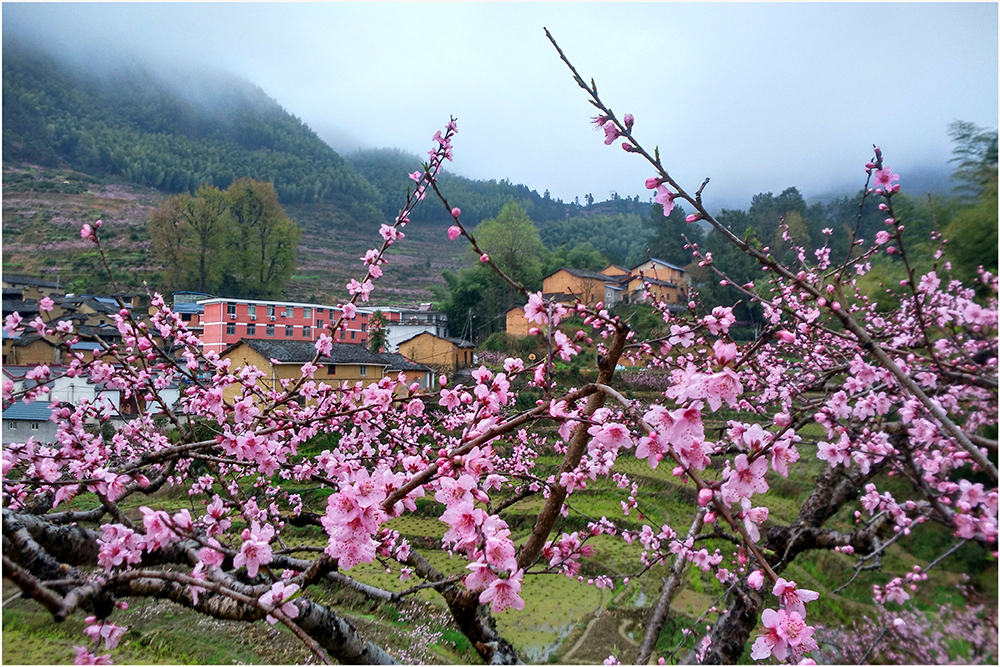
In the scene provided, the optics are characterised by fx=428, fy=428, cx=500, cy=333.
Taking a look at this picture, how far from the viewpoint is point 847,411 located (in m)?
2.44

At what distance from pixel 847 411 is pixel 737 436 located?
189 centimetres

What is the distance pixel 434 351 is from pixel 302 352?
604 cm

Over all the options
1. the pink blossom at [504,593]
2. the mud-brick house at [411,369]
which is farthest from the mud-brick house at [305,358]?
the pink blossom at [504,593]

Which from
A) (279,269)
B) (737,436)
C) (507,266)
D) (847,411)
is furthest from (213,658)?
(507,266)

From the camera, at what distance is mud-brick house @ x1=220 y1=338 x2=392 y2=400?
11.2 metres

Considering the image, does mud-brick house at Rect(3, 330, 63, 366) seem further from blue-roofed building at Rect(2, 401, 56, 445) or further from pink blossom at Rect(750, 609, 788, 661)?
pink blossom at Rect(750, 609, 788, 661)

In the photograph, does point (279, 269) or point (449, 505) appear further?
point (279, 269)

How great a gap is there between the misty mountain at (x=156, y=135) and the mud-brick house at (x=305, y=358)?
2899 cm

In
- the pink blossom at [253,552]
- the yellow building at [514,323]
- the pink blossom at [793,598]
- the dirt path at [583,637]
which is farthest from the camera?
the yellow building at [514,323]

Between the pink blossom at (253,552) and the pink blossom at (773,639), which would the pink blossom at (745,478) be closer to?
the pink blossom at (773,639)

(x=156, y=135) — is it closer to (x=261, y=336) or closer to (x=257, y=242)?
(x=257, y=242)

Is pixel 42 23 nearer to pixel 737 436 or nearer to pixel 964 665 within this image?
pixel 737 436

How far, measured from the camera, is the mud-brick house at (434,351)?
1762cm

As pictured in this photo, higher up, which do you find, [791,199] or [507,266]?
[791,199]
